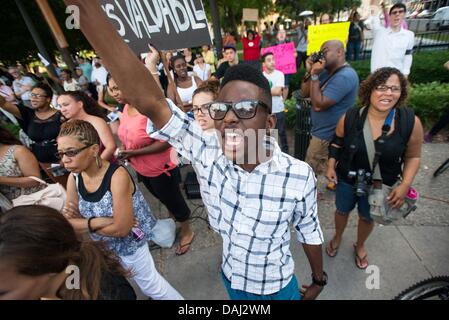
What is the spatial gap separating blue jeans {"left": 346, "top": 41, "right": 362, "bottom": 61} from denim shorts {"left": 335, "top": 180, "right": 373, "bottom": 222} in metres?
9.58

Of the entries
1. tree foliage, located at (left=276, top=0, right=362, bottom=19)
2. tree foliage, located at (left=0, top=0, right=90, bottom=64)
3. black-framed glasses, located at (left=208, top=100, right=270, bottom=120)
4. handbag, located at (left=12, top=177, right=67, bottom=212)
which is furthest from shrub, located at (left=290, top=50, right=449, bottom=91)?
tree foliage, located at (left=276, top=0, right=362, bottom=19)

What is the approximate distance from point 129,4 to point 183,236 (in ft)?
8.05

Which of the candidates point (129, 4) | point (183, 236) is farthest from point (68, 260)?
point (183, 236)

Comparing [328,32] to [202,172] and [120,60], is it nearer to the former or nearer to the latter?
[202,172]

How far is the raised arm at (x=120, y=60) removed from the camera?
89 cm

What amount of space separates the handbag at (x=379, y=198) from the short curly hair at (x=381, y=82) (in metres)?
0.22

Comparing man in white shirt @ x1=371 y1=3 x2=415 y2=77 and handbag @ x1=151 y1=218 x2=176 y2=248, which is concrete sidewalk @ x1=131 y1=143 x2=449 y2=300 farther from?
man in white shirt @ x1=371 y1=3 x2=415 y2=77

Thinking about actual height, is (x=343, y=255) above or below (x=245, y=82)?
below

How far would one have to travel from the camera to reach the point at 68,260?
1.18 metres

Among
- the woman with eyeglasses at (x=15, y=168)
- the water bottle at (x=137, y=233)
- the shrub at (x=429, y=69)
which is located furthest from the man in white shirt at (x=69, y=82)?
the shrub at (x=429, y=69)

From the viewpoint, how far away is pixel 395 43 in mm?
4305
